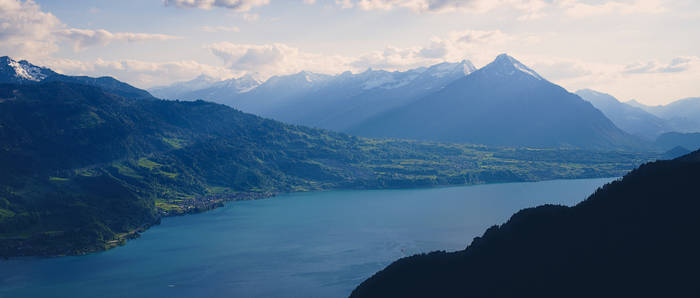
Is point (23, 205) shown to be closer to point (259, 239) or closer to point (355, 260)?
point (259, 239)

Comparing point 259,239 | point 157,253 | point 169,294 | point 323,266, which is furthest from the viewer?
point 259,239

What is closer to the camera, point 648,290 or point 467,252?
point 648,290

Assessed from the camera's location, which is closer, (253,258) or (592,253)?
(592,253)

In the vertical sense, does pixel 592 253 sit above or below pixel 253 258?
above

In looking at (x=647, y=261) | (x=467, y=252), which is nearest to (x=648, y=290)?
(x=647, y=261)

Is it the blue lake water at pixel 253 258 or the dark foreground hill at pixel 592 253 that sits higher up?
the dark foreground hill at pixel 592 253

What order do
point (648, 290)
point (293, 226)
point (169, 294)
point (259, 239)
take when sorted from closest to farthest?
point (648, 290), point (169, 294), point (259, 239), point (293, 226)

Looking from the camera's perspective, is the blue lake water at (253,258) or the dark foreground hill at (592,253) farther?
the blue lake water at (253,258)
